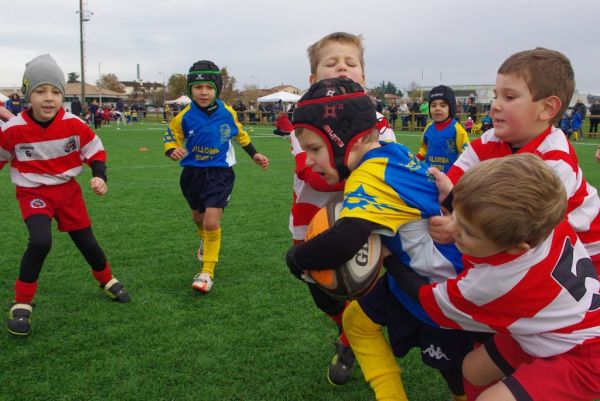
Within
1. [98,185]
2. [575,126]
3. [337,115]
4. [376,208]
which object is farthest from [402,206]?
[575,126]

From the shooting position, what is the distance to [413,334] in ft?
8.75

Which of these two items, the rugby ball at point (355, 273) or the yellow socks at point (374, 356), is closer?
the rugby ball at point (355, 273)

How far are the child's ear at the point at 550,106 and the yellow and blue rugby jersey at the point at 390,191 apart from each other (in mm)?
755

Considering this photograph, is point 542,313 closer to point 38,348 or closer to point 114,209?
point 38,348

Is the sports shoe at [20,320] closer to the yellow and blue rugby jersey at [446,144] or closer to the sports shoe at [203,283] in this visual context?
the sports shoe at [203,283]

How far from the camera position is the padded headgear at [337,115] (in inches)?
94.3

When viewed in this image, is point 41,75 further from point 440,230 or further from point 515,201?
point 515,201

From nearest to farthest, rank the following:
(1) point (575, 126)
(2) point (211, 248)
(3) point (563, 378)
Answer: (3) point (563, 378), (2) point (211, 248), (1) point (575, 126)

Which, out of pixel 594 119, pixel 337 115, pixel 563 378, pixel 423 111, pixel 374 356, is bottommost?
pixel 374 356

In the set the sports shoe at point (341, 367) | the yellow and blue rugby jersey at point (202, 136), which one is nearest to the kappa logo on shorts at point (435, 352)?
the sports shoe at point (341, 367)

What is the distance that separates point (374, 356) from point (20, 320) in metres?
2.67

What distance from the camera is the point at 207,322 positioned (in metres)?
4.19

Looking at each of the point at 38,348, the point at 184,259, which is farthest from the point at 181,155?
the point at 38,348

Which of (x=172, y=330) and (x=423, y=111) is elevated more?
(x=423, y=111)
